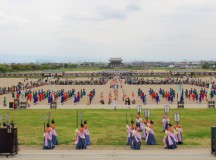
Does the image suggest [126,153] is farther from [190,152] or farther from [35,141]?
[35,141]

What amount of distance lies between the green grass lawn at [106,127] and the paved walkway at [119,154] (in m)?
1.94

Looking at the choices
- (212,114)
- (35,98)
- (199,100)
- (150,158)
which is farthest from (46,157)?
(199,100)

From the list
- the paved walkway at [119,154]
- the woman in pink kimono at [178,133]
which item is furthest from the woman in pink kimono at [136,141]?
the woman in pink kimono at [178,133]

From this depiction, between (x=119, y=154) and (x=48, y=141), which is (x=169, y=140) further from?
(x=48, y=141)

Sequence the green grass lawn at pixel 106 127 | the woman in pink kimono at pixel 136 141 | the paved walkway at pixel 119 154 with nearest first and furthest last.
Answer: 1. the paved walkway at pixel 119 154
2. the woman in pink kimono at pixel 136 141
3. the green grass lawn at pixel 106 127

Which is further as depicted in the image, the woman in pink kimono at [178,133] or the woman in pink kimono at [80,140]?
the woman in pink kimono at [178,133]

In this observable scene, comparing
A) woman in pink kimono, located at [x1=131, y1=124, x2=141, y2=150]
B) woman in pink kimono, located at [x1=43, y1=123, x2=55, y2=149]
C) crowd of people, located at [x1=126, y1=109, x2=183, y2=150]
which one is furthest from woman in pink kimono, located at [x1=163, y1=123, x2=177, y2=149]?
woman in pink kimono, located at [x1=43, y1=123, x2=55, y2=149]

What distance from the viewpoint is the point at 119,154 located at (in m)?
16.0

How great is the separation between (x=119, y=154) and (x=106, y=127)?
770 cm

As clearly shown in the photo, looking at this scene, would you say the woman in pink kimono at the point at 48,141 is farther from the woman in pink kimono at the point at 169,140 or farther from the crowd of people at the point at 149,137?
the woman in pink kimono at the point at 169,140

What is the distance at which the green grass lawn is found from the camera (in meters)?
19.4

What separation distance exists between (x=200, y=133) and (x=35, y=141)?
9.68 m

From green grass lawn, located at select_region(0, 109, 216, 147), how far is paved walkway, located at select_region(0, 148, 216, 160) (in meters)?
1.94

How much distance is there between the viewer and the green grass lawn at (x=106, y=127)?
63.6 ft
